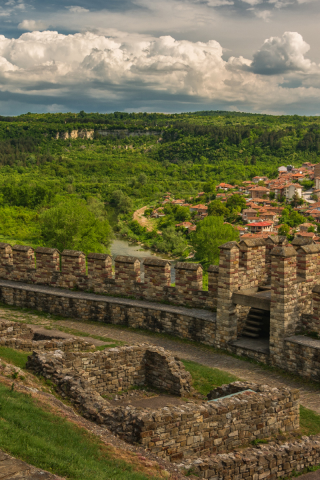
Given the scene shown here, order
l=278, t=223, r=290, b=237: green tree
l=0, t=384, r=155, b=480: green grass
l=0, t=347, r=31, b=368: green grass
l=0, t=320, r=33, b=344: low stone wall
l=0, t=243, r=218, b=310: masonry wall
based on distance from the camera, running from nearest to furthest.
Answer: l=0, t=384, r=155, b=480: green grass
l=0, t=347, r=31, b=368: green grass
l=0, t=320, r=33, b=344: low stone wall
l=0, t=243, r=218, b=310: masonry wall
l=278, t=223, r=290, b=237: green tree

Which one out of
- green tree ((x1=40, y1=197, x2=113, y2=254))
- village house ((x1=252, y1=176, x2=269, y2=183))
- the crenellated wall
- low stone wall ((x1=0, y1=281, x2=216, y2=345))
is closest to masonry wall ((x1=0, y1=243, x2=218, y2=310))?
low stone wall ((x1=0, y1=281, x2=216, y2=345))

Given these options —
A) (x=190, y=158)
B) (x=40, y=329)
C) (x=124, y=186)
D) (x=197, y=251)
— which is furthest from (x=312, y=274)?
(x=190, y=158)

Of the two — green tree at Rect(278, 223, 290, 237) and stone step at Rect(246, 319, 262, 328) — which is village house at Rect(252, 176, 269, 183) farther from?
stone step at Rect(246, 319, 262, 328)

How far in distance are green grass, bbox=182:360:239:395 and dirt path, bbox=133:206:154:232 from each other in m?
58.2

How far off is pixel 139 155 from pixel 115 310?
471ft

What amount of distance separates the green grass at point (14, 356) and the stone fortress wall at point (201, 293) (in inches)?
181

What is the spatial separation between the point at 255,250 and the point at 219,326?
2296 mm

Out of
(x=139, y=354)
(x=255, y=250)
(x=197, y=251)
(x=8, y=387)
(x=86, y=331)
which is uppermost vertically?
(x=255, y=250)

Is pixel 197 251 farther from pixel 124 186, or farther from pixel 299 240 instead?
pixel 124 186

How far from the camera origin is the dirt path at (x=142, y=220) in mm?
70262

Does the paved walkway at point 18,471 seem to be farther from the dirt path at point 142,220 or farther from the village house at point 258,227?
the village house at point 258,227

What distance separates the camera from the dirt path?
7026 cm

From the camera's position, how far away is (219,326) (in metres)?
11.8

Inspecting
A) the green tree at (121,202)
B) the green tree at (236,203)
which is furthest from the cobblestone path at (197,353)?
the green tree at (236,203)
